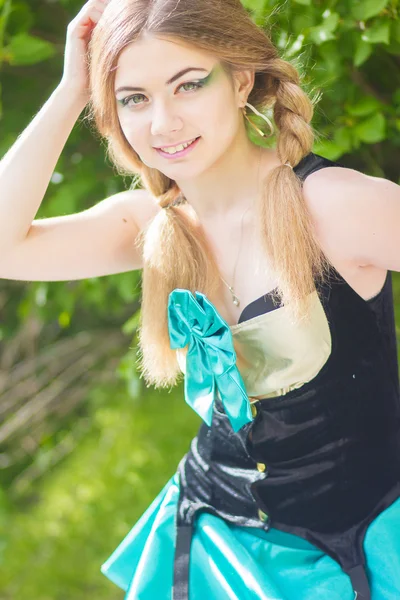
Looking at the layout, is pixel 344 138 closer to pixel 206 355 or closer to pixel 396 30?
pixel 396 30

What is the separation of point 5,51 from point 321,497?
1.39 metres

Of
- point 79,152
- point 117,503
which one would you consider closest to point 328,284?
point 79,152

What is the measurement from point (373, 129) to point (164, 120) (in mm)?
738

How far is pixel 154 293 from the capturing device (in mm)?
1604

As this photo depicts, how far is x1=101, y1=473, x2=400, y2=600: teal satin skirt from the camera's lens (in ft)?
4.54

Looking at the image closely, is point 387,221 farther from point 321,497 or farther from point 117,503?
point 117,503

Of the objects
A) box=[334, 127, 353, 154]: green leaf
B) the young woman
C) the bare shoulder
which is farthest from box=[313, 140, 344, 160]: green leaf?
the bare shoulder

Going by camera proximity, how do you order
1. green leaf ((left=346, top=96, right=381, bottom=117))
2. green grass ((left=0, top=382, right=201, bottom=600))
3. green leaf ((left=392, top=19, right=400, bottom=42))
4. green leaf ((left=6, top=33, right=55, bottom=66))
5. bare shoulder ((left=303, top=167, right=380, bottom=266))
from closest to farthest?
bare shoulder ((left=303, top=167, right=380, bottom=266)) < green leaf ((left=392, top=19, right=400, bottom=42)) < green leaf ((left=346, top=96, right=381, bottom=117)) < green leaf ((left=6, top=33, right=55, bottom=66)) < green grass ((left=0, top=382, right=201, bottom=600))

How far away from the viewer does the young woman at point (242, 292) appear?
1356mm

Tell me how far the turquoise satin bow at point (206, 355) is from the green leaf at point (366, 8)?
2.37 ft

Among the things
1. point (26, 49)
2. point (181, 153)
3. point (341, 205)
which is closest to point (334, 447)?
point (341, 205)

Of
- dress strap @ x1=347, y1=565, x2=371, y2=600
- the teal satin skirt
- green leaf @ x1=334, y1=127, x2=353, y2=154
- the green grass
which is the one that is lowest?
the green grass

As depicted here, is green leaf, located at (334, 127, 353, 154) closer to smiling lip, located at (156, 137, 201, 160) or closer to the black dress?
the black dress

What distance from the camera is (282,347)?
1.41 metres
